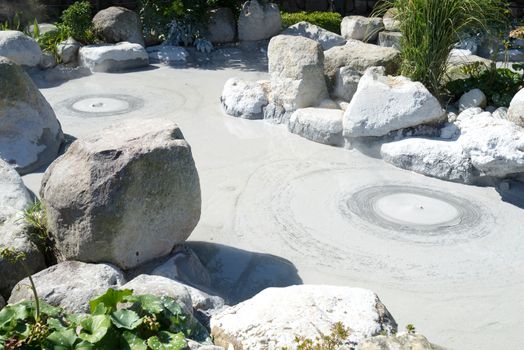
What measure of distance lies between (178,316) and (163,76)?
8.16m

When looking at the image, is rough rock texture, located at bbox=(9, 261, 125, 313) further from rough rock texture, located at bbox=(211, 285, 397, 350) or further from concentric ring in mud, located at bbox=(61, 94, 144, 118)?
concentric ring in mud, located at bbox=(61, 94, 144, 118)

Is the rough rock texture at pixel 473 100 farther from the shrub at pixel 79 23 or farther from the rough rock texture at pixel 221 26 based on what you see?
the shrub at pixel 79 23

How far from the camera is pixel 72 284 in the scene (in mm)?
4242

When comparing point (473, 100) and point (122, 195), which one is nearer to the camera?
point (122, 195)

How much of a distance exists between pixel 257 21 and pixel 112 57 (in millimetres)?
2893

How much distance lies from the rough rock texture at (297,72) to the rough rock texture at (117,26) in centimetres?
422

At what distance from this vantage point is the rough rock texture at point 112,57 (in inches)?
454

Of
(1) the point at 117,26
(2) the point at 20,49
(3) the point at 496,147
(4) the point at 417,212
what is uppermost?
(1) the point at 117,26

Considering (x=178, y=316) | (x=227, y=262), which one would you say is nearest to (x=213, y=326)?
(x=178, y=316)

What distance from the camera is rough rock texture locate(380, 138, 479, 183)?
23.4 ft

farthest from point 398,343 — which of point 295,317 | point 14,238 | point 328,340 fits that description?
point 14,238

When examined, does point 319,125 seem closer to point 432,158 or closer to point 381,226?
point 432,158

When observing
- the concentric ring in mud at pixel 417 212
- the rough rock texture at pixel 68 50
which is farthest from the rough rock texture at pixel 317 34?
the concentric ring in mud at pixel 417 212

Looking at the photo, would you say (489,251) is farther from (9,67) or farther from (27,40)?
(27,40)
